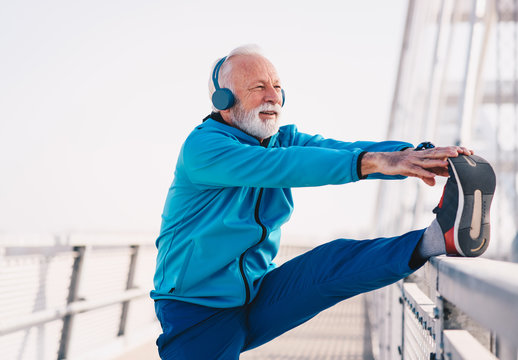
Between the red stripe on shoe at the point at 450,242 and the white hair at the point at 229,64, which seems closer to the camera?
the red stripe on shoe at the point at 450,242

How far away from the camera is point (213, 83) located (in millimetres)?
2426

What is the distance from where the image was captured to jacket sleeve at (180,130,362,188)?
169 centimetres

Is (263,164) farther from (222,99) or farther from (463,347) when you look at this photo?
(463,347)

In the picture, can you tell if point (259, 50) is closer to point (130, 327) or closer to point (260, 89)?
point (260, 89)

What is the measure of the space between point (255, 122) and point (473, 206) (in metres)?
1.01

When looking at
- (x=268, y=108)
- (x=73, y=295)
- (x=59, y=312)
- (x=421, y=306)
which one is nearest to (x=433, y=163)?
(x=421, y=306)

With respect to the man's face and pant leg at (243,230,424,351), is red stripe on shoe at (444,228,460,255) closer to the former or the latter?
pant leg at (243,230,424,351)

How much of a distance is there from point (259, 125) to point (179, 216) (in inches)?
18.4

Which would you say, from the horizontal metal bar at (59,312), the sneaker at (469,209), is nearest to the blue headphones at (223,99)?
the sneaker at (469,209)

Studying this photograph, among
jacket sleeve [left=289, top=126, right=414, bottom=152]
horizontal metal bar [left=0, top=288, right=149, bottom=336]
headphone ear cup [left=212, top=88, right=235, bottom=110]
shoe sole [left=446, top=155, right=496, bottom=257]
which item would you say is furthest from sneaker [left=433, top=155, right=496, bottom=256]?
horizontal metal bar [left=0, top=288, right=149, bottom=336]

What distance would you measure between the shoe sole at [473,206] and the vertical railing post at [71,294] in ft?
10.6

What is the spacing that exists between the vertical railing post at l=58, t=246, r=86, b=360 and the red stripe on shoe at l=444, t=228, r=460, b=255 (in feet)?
10.5

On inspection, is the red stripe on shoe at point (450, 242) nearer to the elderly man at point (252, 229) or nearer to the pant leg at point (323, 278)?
the elderly man at point (252, 229)

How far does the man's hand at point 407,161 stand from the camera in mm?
1624
